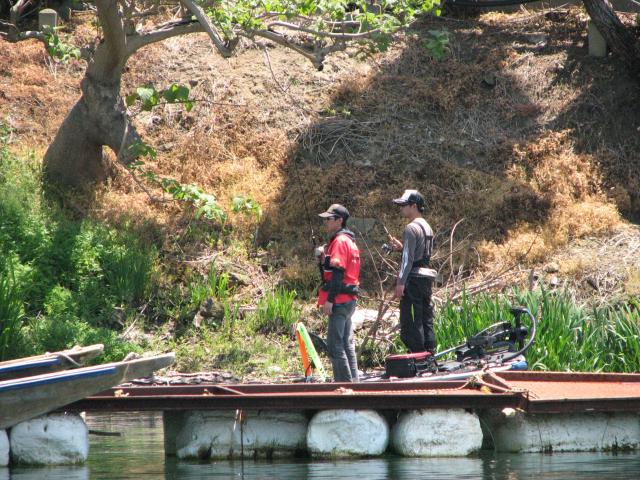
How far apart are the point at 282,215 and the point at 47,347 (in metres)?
5.07

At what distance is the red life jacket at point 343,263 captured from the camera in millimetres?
10469

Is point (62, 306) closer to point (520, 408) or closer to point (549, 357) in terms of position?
point (549, 357)

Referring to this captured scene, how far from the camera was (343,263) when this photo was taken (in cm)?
1047

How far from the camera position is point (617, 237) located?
16578mm

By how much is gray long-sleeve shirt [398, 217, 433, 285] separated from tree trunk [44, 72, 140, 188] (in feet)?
19.5

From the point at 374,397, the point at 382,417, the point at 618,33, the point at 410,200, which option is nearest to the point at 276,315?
the point at 410,200

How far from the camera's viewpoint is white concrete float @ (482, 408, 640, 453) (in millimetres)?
9289

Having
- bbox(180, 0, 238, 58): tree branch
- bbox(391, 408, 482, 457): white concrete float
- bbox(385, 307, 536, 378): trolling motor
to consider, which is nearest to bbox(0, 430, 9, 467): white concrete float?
bbox(391, 408, 482, 457): white concrete float

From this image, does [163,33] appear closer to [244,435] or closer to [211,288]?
[211,288]

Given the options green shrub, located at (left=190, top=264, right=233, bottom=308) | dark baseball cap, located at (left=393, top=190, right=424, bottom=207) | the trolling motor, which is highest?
dark baseball cap, located at (left=393, top=190, right=424, bottom=207)

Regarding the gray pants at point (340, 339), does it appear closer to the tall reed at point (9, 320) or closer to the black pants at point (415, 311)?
the black pants at point (415, 311)

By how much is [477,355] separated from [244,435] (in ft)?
8.82

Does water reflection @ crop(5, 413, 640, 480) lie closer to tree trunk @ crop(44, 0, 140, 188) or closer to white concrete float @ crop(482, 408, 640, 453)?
white concrete float @ crop(482, 408, 640, 453)

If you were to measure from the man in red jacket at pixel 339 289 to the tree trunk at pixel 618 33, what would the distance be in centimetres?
1026
